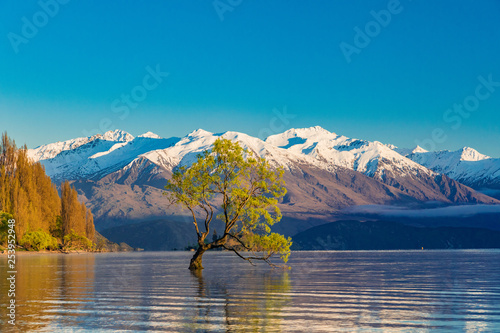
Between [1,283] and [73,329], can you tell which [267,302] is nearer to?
[73,329]

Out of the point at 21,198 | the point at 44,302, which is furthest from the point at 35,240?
the point at 44,302

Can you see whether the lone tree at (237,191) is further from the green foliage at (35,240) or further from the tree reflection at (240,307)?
the green foliage at (35,240)

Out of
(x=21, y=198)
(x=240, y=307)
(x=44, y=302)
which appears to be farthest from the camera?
(x=21, y=198)

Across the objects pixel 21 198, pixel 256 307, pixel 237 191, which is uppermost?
pixel 21 198

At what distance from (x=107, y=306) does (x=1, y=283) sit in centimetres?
2167

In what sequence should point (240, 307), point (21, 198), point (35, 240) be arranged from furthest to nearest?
point (35, 240) → point (21, 198) → point (240, 307)

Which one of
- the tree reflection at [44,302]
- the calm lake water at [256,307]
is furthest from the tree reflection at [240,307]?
the tree reflection at [44,302]

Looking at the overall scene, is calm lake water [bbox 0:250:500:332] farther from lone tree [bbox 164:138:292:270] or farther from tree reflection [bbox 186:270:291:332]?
lone tree [bbox 164:138:292:270]

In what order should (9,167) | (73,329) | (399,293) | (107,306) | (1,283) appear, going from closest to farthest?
(73,329) → (107,306) → (399,293) → (1,283) → (9,167)

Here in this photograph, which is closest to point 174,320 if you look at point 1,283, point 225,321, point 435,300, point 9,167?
point 225,321

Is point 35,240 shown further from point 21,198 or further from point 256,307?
point 256,307

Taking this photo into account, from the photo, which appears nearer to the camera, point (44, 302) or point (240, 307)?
point (240, 307)

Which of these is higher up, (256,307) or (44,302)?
(44,302)

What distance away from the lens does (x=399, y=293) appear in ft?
149
